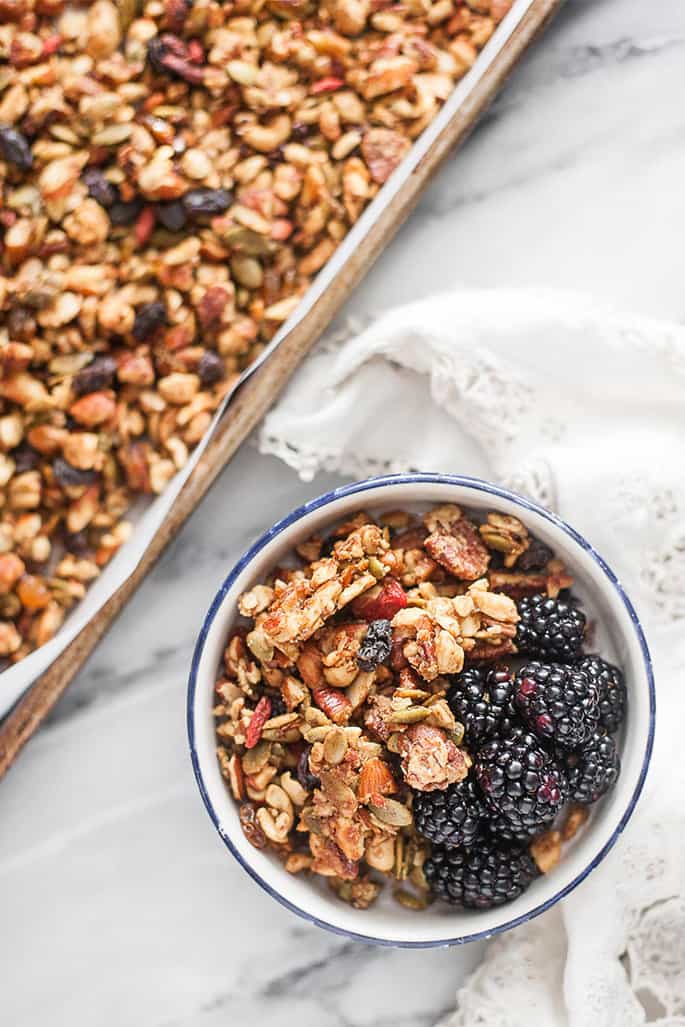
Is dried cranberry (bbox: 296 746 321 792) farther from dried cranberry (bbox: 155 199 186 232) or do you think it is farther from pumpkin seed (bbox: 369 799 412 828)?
dried cranberry (bbox: 155 199 186 232)

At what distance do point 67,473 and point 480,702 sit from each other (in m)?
0.48

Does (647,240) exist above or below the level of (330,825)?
above

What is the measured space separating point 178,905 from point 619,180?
91 centimetres

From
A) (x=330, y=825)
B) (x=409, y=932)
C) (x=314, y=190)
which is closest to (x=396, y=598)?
(x=330, y=825)

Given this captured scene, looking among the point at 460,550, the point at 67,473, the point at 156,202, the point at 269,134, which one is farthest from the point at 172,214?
the point at 460,550

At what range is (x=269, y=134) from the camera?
120cm

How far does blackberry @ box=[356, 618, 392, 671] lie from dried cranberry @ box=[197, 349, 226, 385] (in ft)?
1.08

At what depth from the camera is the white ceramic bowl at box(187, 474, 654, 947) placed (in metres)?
1.06

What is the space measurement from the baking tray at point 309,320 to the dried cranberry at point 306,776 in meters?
0.26

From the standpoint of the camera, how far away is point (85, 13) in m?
1.21

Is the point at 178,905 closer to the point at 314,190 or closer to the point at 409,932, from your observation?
the point at 409,932

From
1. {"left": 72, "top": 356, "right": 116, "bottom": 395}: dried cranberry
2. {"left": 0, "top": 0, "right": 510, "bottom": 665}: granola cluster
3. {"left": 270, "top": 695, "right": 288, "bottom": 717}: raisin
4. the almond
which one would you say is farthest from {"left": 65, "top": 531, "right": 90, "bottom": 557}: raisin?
→ the almond

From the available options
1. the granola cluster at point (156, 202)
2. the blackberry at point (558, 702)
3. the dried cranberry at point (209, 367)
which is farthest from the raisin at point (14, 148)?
the blackberry at point (558, 702)

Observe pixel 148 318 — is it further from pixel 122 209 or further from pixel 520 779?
pixel 520 779
